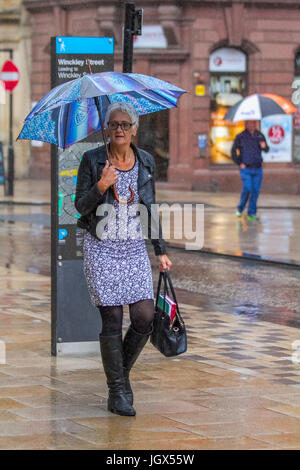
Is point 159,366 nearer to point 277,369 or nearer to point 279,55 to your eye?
point 277,369

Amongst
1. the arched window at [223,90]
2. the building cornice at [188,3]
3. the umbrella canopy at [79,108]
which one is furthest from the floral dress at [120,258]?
the arched window at [223,90]

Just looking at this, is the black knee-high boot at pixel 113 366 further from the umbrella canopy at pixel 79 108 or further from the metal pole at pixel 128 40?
the metal pole at pixel 128 40

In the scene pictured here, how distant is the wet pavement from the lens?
5.79 meters

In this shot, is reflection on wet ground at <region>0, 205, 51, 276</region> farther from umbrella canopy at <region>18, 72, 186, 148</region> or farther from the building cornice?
the building cornice

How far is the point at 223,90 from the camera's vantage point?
1226 inches

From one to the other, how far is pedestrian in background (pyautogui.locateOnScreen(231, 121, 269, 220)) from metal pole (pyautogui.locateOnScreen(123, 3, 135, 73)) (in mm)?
5823

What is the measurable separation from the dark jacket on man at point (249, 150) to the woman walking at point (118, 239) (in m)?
15.1

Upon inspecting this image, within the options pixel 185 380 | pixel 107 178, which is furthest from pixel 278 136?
pixel 107 178

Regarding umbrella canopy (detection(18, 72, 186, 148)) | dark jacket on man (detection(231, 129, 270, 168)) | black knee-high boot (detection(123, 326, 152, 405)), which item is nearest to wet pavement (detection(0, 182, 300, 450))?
black knee-high boot (detection(123, 326, 152, 405))

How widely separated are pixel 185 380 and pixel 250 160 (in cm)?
1445

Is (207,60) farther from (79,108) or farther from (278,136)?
(79,108)

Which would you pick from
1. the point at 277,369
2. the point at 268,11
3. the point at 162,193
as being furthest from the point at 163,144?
the point at 277,369

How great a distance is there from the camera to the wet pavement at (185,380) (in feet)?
19.0

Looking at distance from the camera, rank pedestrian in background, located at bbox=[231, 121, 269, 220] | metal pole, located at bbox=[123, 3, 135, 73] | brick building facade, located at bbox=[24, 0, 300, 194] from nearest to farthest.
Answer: metal pole, located at bbox=[123, 3, 135, 73], pedestrian in background, located at bbox=[231, 121, 269, 220], brick building facade, located at bbox=[24, 0, 300, 194]
